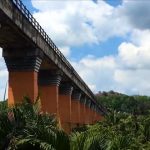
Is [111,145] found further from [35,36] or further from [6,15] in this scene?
[35,36]

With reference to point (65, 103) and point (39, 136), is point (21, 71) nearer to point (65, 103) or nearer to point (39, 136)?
point (65, 103)

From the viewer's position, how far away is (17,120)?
1636 centimetres

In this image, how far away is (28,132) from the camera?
593 inches

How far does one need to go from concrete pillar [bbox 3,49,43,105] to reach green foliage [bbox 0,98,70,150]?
590 inches

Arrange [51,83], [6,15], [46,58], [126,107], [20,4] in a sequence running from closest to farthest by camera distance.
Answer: [6,15] → [20,4] → [46,58] → [51,83] → [126,107]

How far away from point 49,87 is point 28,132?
27671 mm

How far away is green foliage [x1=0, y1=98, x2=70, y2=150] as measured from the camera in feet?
41.4

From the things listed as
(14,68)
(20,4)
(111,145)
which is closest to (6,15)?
(20,4)

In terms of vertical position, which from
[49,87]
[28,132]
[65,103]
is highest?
[49,87]

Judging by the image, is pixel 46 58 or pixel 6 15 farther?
pixel 46 58

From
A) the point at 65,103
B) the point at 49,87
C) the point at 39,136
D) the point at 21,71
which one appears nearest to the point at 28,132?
the point at 39,136

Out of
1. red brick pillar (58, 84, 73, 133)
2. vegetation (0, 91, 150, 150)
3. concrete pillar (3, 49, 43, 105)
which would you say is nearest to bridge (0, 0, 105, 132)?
concrete pillar (3, 49, 43, 105)

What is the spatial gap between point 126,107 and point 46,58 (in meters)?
134

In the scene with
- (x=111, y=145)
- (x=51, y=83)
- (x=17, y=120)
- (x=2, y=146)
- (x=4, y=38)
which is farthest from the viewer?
(x=51, y=83)
